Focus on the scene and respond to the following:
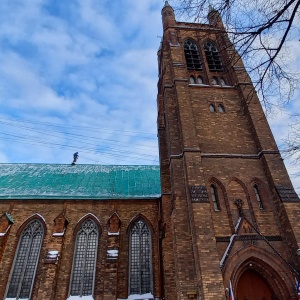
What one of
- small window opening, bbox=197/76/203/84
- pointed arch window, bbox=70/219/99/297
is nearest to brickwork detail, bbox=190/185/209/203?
pointed arch window, bbox=70/219/99/297

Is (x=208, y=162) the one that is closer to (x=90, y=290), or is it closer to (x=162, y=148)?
(x=162, y=148)

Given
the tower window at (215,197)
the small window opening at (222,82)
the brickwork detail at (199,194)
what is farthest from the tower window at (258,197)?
the small window opening at (222,82)

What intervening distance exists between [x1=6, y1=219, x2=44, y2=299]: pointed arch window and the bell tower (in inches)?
274

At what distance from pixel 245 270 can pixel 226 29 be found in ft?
30.6

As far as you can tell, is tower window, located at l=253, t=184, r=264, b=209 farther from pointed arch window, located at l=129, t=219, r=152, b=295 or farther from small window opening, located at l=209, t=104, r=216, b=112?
pointed arch window, located at l=129, t=219, r=152, b=295

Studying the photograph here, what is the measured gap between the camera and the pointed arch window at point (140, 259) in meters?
13.6

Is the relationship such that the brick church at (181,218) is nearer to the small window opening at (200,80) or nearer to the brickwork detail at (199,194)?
the brickwork detail at (199,194)

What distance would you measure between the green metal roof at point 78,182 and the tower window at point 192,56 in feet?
27.7

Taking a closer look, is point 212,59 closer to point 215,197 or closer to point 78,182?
point 215,197

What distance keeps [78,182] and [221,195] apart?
1074cm

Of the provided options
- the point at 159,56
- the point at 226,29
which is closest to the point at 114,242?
the point at 226,29

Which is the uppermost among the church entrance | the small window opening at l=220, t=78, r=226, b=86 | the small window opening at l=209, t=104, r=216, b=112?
the small window opening at l=220, t=78, r=226, b=86

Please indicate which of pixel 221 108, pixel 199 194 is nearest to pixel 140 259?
pixel 199 194

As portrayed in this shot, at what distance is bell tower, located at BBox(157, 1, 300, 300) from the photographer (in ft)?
32.9
